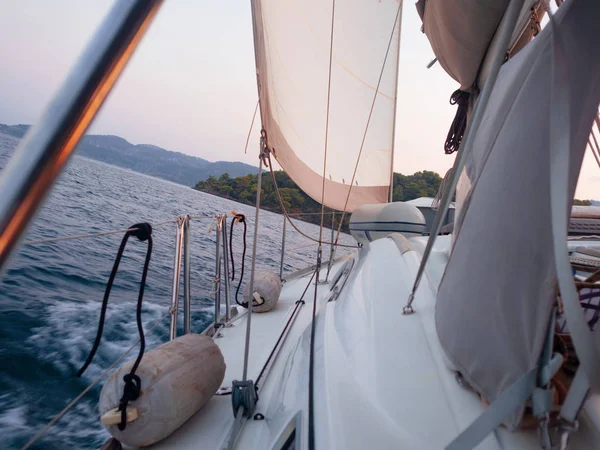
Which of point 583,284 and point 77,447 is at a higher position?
point 583,284

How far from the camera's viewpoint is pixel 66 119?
1.09ft

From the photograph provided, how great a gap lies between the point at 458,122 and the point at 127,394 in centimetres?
194

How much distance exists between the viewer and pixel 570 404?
0.63 meters

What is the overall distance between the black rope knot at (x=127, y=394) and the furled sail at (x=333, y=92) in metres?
1.35

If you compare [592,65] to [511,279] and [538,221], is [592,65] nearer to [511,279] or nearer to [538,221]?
[538,221]

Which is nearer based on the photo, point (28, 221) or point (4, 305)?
point (28, 221)

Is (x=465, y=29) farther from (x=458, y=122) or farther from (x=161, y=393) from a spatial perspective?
(x=161, y=393)

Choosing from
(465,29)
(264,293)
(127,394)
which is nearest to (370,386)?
(127,394)

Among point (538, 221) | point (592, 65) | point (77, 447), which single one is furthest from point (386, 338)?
point (77, 447)

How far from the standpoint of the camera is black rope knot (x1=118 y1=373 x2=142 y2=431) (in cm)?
121

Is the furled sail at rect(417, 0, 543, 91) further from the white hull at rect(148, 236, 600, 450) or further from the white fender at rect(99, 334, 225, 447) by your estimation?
the white fender at rect(99, 334, 225, 447)

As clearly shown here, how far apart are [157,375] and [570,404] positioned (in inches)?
45.0

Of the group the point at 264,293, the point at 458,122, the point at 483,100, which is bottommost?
the point at 264,293

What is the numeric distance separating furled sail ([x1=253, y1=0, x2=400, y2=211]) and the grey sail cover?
54.4 inches
